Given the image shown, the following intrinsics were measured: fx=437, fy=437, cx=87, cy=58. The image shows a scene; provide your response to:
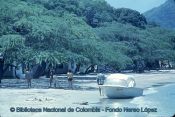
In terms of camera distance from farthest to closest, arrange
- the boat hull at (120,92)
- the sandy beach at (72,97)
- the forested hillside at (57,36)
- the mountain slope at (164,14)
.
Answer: the forested hillside at (57,36), the boat hull at (120,92), the sandy beach at (72,97), the mountain slope at (164,14)

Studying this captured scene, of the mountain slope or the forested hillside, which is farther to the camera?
the forested hillside

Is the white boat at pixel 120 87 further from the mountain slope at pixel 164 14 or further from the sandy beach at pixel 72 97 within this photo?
the mountain slope at pixel 164 14

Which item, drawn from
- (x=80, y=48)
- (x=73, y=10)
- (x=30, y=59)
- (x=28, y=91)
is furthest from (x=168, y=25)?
(x=73, y=10)

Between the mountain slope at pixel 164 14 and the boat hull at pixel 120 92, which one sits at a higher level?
the mountain slope at pixel 164 14

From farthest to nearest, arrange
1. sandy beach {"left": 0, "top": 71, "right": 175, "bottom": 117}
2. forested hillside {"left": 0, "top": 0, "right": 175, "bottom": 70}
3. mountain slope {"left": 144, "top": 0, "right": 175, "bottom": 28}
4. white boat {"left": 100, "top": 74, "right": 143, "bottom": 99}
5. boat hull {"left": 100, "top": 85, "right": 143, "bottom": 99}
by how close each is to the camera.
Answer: forested hillside {"left": 0, "top": 0, "right": 175, "bottom": 70} → boat hull {"left": 100, "top": 85, "right": 143, "bottom": 99} → white boat {"left": 100, "top": 74, "right": 143, "bottom": 99} → sandy beach {"left": 0, "top": 71, "right": 175, "bottom": 117} → mountain slope {"left": 144, "top": 0, "right": 175, "bottom": 28}

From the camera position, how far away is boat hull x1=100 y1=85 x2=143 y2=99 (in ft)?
20.4

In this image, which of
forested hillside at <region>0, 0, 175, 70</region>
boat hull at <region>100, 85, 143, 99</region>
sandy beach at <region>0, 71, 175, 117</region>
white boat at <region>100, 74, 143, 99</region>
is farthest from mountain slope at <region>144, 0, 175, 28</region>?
forested hillside at <region>0, 0, 175, 70</region>

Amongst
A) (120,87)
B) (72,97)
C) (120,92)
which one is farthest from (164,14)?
(120,87)

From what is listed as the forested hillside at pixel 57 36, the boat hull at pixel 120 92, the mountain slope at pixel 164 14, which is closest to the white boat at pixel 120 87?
the boat hull at pixel 120 92

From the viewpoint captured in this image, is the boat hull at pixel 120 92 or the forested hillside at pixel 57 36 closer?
the boat hull at pixel 120 92

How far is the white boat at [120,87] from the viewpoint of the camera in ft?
19.9

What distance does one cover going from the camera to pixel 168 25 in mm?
4031

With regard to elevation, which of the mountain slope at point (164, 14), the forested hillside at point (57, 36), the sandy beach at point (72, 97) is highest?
the forested hillside at point (57, 36)

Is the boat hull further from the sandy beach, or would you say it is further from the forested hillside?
the forested hillside
